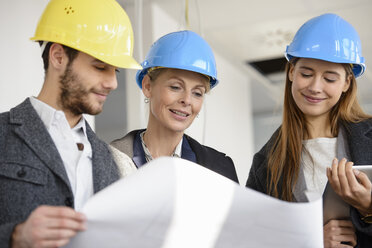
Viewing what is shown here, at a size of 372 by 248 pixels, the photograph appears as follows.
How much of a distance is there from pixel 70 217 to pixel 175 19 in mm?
4459

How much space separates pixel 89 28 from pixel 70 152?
1.16 ft

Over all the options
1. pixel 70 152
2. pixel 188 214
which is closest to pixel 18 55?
pixel 70 152

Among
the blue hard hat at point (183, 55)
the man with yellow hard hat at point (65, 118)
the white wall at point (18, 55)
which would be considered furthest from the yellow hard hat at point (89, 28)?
the white wall at point (18, 55)

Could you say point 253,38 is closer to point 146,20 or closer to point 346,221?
point 146,20

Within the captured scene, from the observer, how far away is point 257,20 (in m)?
5.50

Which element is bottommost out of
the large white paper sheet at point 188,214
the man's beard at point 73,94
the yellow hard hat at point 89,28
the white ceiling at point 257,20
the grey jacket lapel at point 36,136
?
the large white paper sheet at point 188,214

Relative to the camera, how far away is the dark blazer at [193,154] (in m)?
2.23

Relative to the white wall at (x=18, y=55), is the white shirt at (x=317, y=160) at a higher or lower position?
lower

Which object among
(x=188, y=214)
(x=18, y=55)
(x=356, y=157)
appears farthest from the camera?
(x=18, y=55)

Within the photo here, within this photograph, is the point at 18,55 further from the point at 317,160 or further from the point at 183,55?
the point at 317,160

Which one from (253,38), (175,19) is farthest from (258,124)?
(175,19)

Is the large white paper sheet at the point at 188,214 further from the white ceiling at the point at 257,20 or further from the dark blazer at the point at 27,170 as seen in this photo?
the white ceiling at the point at 257,20

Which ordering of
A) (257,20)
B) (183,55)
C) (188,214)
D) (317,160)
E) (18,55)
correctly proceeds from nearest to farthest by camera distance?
1. (188,214)
2. (317,160)
3. (183,55)
4. (18,55)
5. (257,20)

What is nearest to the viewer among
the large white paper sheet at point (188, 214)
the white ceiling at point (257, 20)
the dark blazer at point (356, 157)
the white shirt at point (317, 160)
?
the large white paper sheet at point (188, 214)
